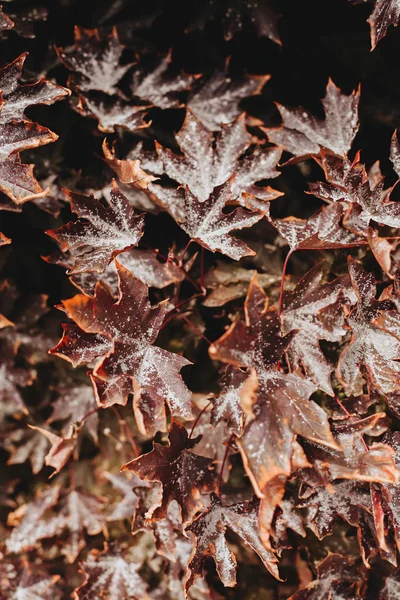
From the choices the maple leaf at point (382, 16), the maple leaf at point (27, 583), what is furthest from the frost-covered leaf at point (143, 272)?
the maple leaf at point (27, 583)

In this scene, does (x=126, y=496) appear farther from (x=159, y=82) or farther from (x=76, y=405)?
(x=159, y=82)

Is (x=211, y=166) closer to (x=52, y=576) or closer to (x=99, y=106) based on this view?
(x=99, y=106)

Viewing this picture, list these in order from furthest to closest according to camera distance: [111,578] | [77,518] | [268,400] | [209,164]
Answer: [77,518] < [111,578] < [209,164] < [268,400]

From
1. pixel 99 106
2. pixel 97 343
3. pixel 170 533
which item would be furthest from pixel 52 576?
pixel 99 106

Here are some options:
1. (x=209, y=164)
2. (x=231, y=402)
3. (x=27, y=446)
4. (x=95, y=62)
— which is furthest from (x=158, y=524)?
(x=95, y=62)

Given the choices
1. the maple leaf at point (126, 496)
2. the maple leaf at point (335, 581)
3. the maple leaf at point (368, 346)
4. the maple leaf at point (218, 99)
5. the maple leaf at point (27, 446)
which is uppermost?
the maple leaf at point (218, 99)

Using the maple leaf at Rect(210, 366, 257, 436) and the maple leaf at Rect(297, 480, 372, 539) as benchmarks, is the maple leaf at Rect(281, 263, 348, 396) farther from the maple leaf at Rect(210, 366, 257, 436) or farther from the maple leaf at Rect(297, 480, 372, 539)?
the maple leaf at Rect(297, 480, 372, 539)

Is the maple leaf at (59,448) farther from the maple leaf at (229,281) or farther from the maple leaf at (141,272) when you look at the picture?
the maple leaf at (229,281)
